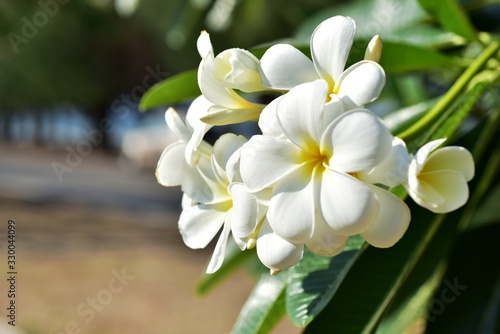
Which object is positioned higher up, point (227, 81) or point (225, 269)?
point (227, 81)

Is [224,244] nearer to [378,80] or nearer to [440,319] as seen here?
[378,80]

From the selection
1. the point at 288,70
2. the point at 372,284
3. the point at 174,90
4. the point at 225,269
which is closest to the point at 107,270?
the point at 225,269

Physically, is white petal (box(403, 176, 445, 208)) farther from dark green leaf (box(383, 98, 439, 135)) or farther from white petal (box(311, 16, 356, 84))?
dark green leaf (box(383, 98, 439, 135))

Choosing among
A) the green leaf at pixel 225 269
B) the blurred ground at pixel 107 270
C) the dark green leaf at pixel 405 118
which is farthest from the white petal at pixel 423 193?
the blurred ground at pixel 107 270

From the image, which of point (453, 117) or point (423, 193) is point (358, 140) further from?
point (453, 117)

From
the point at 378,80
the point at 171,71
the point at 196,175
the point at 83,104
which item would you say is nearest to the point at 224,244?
the point at 196,175

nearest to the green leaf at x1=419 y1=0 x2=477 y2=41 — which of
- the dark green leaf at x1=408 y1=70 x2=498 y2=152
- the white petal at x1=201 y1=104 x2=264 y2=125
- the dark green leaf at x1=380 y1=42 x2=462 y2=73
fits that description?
the dark green leaf at x1=380 y1=42 x2=462 y2=73
